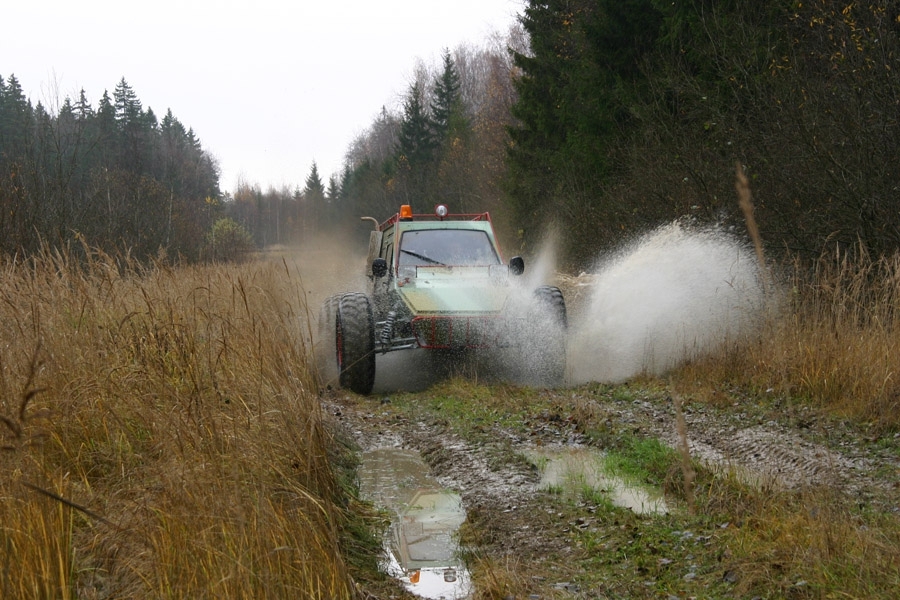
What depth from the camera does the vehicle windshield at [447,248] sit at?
33.4 ft

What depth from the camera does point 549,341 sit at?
8.95 m

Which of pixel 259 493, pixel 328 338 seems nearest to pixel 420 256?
pixel 328 338

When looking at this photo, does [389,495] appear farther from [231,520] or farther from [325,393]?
[325,393]

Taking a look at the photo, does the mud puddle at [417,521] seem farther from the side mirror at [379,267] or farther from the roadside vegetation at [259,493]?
the side mirror at [379,267]

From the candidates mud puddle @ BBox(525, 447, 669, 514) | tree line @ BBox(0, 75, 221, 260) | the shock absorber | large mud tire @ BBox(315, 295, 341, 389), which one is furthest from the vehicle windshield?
mud puddle @ BBox(525, 447, 669, 514)

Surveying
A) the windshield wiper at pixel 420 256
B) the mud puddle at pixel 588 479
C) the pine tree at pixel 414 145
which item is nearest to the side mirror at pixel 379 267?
the windshield wiper at pixel 420 256

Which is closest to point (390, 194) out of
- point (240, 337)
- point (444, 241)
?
point (444, 241)

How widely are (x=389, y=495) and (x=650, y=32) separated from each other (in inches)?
630

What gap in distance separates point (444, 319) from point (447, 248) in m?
1.90

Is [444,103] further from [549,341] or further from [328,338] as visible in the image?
[549,341]

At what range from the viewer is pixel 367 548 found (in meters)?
4.36

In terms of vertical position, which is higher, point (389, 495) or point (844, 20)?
point (844, 20)

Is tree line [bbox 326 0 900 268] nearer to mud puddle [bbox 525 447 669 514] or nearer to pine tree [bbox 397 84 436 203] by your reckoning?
mud puddle [bbox 525 447 669 514]

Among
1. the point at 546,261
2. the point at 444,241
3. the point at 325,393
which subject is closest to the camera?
the point at 325,393
